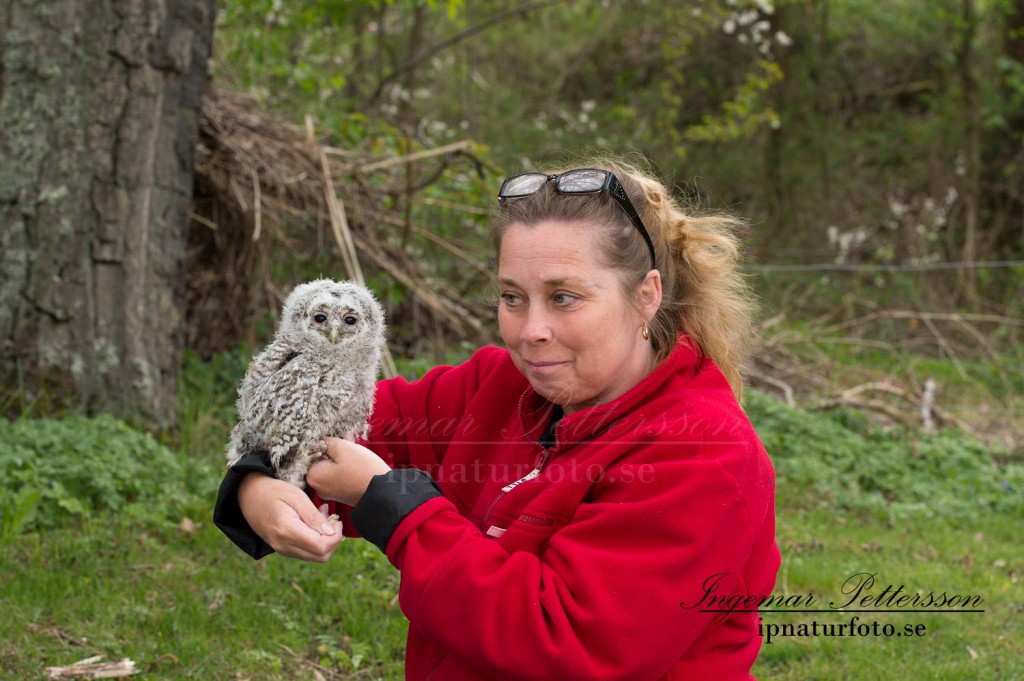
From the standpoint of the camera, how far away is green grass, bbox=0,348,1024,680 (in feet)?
10.7

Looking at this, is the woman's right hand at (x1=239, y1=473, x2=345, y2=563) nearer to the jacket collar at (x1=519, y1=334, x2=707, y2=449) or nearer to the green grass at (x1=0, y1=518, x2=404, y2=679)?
the jacket collar at (x1=519, y1=334, x2=707, y2=449)

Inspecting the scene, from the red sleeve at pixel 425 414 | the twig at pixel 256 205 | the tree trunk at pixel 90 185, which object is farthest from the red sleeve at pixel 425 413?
the twig at pixel 256 205

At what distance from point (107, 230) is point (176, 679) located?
2.24 metres

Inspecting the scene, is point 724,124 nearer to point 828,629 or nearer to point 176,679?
point 828,629

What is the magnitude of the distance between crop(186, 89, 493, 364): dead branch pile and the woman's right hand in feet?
10.4

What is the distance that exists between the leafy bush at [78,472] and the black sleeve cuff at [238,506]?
2042 millimetres

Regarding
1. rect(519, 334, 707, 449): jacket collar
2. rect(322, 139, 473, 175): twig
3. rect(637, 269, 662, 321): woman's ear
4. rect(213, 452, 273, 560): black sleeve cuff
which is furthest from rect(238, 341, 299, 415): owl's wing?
rect(322, 139, 473, 175): twig

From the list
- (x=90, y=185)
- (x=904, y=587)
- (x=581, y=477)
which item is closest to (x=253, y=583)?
(x=90, y=185)

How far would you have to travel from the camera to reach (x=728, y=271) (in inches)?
89.7

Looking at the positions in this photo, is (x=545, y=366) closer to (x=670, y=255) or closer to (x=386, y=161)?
(x=670, y=255)

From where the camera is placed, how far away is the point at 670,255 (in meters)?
2.18

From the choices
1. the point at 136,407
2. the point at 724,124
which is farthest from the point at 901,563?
the point at 724,124

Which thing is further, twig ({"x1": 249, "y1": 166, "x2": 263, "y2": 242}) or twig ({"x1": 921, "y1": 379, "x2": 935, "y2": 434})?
twig ({"x1": 921, "y1": 379, "x2": 935, "y2": 434})

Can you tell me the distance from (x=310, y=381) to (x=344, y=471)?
290 millimetres
